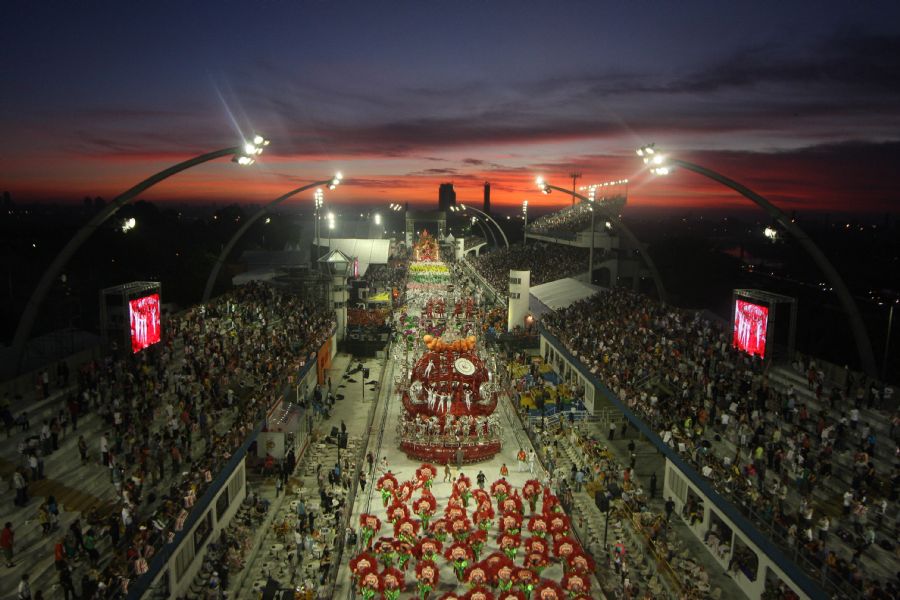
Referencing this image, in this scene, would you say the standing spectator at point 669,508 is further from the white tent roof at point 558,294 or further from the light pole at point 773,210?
the white tent roof at point 558,294

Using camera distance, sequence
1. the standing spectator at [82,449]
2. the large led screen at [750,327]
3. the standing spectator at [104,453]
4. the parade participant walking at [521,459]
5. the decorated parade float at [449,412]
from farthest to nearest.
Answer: the decorated parade float at [449,412] → the parade participant walking at [521,459] → the large led screen at [750,327] → the standing spectator at [104,453] → the standing spectator at [82,449]

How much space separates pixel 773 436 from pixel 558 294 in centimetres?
2890

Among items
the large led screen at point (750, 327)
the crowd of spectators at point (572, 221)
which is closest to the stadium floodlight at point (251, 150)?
the large led screen at point (750, 327)

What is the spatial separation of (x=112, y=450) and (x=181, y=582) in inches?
199

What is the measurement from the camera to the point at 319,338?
3753cm

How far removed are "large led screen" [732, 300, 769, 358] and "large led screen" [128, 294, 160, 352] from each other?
2431 centimetres

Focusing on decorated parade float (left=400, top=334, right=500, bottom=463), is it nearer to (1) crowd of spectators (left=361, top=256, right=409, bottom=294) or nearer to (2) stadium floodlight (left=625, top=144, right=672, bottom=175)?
(2) stadium floodlight (left=625, top=144, right=672, bottom=175)

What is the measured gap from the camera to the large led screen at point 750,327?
2558cm

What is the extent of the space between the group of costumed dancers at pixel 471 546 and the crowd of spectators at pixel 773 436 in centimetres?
489

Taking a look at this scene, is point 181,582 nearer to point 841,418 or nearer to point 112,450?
point 112,450

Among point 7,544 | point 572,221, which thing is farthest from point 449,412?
point 572,221

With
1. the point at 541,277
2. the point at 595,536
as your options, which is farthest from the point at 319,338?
the point at 541,277

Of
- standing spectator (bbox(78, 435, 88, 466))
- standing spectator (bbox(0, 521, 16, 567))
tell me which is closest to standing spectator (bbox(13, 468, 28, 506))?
standing spectator (bbox(0, 521, 16, 567))

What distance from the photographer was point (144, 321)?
87.1ft
